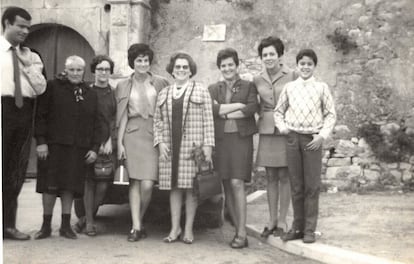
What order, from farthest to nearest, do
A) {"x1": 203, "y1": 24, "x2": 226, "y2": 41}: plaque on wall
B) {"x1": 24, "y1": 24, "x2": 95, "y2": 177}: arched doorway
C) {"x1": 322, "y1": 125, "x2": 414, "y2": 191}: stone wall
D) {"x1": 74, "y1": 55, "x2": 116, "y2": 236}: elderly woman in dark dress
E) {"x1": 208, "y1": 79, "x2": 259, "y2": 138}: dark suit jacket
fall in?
{"x1": 24, "y1": 24, "x2": 95, "y2": 177}: arched doorway
{"x1": 203, "y1": 24, "x2": 226, "y2": 41}: plaque on wall
{"x1": 322, "y1": 125, "x2": 414, "y2": 191}: stone wall
{"x1": 74, "y1": 55, "x2": 116, "y2": 236}: elderly woman in dark dress
{"x1": 208, "y1": 79, "x2": 259, "y2": 138}: dark suit jacket

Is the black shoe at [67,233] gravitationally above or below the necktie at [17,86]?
below

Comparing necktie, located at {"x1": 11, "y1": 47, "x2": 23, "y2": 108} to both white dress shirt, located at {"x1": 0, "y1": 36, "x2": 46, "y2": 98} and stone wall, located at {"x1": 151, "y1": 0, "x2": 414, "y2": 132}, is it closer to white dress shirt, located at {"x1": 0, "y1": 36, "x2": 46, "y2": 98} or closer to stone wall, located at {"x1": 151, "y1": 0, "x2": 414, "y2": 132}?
white dress shirt, located at {"x1": 0, "y1": 36, "x2": 46, "y2": 98}

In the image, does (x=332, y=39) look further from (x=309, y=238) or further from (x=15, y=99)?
(x=15, y=99)

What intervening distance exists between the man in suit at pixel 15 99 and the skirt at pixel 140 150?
2.79 ft

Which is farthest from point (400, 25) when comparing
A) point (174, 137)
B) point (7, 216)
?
point (7, 216)

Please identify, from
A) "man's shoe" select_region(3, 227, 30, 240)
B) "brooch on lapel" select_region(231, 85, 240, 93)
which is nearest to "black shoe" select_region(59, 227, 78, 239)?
"man's shoe" select_region(3, 227, 30, 240)

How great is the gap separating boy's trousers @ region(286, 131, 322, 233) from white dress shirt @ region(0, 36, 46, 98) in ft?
7.17

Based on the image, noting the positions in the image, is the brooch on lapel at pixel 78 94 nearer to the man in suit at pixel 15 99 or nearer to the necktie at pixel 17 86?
the man in suit at pixel 15 99

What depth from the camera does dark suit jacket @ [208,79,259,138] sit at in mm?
4849

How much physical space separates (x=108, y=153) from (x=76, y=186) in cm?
41

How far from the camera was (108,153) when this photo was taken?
4.98 m

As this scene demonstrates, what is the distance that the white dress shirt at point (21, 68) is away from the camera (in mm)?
4504

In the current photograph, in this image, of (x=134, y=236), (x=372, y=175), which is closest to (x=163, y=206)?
(x=134, y=236)

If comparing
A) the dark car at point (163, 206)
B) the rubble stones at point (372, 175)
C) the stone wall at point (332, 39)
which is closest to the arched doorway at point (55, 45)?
the stone wall at point (332, 39)
